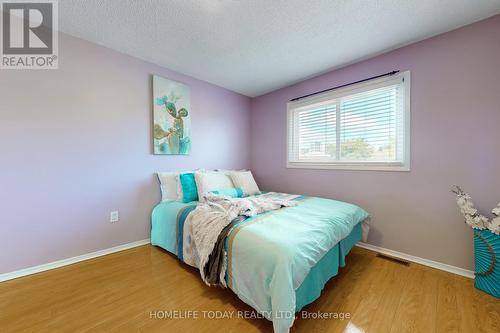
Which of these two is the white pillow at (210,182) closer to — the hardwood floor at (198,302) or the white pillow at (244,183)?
the white pillow at (244,183)

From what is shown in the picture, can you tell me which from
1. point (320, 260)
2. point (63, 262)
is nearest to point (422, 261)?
point (320, 260)

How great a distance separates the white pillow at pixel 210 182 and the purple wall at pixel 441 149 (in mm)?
1701

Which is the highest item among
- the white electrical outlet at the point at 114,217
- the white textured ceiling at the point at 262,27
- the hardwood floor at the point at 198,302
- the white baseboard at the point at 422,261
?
the white textured ceiling at the point at 262,27

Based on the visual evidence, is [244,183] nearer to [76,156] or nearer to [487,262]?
[76,156]

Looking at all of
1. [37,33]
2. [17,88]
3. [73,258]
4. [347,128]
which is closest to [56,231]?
[73,258]

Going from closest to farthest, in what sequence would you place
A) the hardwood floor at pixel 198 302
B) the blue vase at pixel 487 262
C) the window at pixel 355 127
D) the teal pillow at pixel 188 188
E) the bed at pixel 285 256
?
the bed at pixel 285 256, the hardwood floor at pixel 198 302, the blue vase at pixel 487 262, the window at pixel 355 127, the teal pillow at pixel 188 188

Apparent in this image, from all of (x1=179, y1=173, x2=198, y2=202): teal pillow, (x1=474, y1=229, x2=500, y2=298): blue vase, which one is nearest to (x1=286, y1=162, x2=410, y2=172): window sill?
(x1=474, y1=229, x2=500, y2=298): blue vase

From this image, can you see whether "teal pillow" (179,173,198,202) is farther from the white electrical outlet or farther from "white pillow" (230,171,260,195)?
the white electrical outlet

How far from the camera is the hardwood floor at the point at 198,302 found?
1.29m

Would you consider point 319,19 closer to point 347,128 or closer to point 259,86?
point 347,128

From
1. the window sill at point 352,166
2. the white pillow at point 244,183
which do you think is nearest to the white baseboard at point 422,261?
the window sill at point 352,166

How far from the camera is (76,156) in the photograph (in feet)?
6.82

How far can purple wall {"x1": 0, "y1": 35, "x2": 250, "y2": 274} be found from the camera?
1.79 m

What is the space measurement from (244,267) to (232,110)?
9.58 ft
